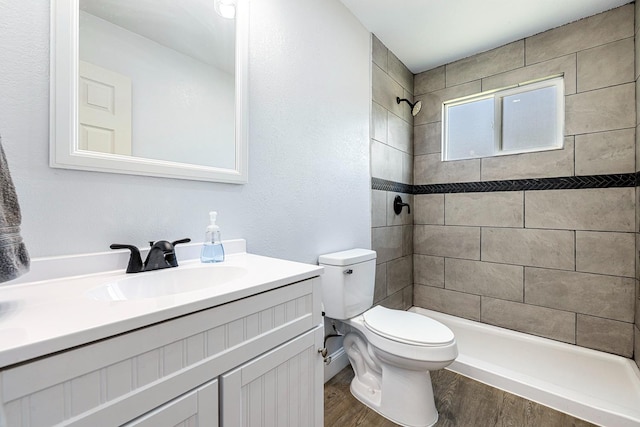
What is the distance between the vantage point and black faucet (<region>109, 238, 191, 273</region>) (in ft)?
2.89

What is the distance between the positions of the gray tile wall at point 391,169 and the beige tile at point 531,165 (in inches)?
26.3

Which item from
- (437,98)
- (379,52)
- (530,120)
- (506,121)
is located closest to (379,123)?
(379,52)

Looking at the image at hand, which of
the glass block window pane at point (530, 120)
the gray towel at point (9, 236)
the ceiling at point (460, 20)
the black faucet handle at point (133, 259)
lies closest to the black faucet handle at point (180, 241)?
the black faucet handle at point (133, 259)

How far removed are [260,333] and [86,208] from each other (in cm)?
66

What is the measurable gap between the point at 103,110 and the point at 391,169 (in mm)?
1947

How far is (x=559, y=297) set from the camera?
201cm

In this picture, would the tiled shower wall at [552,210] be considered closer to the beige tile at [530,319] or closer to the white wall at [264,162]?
the beige tile at [530,319]

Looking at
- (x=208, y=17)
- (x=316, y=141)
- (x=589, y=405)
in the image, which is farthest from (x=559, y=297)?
(x=208, y=17)

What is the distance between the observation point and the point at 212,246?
107cm

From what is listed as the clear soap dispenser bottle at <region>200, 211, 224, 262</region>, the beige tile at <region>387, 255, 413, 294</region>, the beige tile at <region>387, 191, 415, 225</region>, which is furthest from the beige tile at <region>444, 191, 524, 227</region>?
the clear soap dispenser bottle at <region>200, 211, 224, 262</region>

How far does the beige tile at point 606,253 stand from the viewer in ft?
5.86

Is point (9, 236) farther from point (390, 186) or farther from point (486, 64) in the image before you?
point (486, 64)

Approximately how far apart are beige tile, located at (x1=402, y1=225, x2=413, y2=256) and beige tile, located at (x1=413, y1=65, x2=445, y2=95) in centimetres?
130

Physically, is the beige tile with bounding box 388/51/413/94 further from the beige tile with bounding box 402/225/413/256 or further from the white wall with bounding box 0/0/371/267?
the beige tile with bounding box 402/225/413/256
